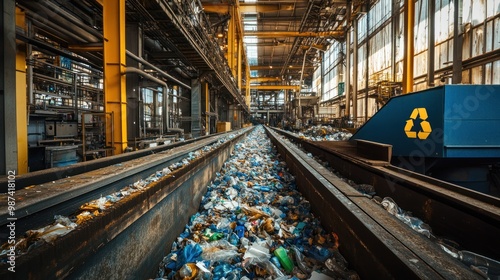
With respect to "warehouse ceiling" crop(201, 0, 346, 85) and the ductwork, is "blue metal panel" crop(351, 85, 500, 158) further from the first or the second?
"warehouse ceiling" crop(201, 0, 346, 85)

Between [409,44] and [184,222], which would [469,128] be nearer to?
[184,222]

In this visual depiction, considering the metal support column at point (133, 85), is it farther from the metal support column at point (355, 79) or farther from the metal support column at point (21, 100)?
the metal support column at point (355, 79)

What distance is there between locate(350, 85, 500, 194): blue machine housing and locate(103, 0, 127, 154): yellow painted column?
5110mm

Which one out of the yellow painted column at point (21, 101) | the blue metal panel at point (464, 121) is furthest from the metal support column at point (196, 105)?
the blue metal panel at point (464, 121)

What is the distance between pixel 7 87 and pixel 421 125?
5.75 metres

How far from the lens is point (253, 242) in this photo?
6.14ft

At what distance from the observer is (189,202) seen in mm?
2420

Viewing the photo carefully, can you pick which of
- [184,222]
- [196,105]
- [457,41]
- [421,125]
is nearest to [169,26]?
[196,105]

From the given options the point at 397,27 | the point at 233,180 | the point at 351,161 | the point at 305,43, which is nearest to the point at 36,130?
the point at 233,180

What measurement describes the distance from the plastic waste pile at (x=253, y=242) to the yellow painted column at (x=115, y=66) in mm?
2626

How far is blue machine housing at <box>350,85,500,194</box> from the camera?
10.8 ft

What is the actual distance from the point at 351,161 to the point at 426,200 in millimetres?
1531

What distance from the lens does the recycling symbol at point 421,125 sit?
3.59m

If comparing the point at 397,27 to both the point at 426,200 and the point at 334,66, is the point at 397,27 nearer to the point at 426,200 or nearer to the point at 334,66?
the point at 334,66
